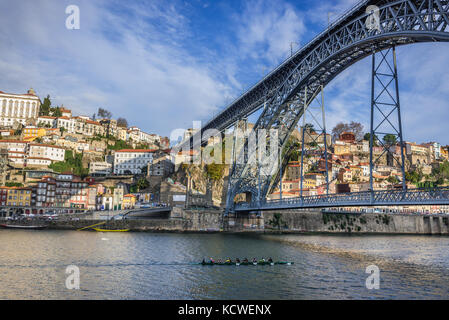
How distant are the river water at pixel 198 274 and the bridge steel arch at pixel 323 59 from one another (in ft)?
48.8

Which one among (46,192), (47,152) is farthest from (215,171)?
(47,152)

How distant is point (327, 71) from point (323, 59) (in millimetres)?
2918

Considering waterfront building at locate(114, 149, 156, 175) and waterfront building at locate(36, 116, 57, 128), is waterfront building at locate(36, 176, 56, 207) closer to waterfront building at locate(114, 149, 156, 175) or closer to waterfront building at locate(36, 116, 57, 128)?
waterfront building at locate(114, 149, 156, 175)

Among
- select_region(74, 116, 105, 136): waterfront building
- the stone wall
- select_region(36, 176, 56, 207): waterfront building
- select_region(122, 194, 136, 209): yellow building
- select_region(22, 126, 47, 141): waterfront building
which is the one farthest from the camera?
select_region(74, 116, 105, 136): waterfront building

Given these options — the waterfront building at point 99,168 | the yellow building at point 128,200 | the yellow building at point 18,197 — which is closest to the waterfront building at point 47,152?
the waterfront building at point 99,168

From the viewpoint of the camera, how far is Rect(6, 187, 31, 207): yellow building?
203 feet

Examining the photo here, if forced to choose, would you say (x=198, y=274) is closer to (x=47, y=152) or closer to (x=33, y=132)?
(x=47, y=152)

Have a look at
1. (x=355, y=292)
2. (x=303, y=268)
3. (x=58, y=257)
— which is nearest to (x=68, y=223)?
(x=58, y=257)

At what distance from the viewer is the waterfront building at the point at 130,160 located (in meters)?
94.3

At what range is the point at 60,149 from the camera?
87.7 meters

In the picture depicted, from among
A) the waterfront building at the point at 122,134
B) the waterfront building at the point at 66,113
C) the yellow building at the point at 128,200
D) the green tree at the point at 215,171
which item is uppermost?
the waterfront building at the point at 66,113

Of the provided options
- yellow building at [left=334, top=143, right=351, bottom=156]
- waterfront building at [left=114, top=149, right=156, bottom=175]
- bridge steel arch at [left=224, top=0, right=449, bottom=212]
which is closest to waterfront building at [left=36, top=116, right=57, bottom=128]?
Result: waterfront building at [left=114, top=149, right=156, bottom=175]

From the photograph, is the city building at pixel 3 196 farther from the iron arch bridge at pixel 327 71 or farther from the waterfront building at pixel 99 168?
the iron arch bridge at pixel 327 71
